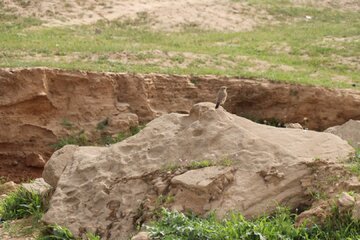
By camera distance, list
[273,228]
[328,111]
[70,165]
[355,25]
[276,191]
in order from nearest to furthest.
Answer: [273,228] → [276,191] → [70,165] → [328,111] → [355,25]

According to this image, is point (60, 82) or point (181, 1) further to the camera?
point (181, 1)

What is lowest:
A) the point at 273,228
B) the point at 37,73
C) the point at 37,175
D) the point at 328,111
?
the point at 37,175

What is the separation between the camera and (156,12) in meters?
21.4

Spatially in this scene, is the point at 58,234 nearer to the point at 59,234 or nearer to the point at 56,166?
the point at 59,234

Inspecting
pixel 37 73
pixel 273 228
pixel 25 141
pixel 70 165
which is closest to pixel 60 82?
pixel 37 73

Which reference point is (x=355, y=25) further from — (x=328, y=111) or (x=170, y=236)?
(x=170, y=236)

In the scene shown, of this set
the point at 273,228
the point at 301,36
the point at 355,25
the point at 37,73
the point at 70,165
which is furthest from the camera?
the point at 355,25

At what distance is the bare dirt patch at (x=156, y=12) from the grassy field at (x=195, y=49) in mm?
436

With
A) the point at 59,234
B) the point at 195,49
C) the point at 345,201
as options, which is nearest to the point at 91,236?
the point at 59,234

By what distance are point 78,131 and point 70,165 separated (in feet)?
17.1

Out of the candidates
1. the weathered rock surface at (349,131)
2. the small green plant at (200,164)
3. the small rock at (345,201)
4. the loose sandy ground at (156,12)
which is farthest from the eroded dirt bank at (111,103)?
the small rock at (345,201)

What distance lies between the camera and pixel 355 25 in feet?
70.8

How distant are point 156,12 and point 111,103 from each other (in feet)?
25.1

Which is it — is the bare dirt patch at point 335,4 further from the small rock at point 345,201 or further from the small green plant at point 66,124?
the small rock at point 345,201
